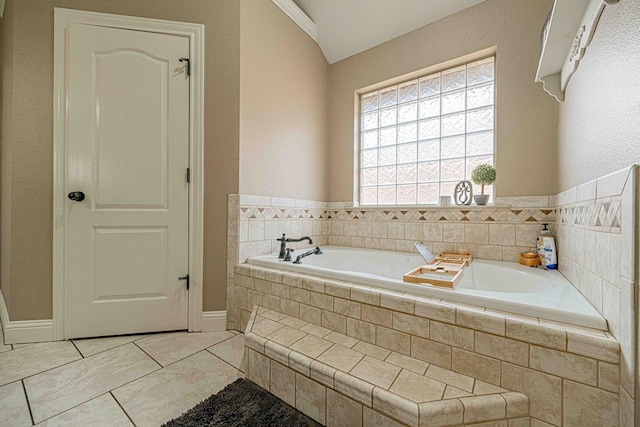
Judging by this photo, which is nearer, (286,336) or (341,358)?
(341,358)

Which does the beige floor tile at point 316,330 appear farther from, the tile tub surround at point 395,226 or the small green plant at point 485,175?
the small green plant at point 485,175

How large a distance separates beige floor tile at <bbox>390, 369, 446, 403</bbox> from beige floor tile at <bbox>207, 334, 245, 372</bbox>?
87 centimetres

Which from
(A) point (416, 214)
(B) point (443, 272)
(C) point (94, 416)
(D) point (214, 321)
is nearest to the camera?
(C) point (94, 416)

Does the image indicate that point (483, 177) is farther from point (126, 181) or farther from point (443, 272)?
point (126, 181)

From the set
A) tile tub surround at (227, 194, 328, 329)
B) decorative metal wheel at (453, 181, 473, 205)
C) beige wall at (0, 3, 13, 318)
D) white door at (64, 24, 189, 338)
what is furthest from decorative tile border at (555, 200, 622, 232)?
beige wall at (0, 3, 13, 318)

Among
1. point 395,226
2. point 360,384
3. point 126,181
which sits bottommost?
point 360,384

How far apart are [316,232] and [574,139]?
6.53 feet

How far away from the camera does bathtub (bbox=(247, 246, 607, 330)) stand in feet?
3.07

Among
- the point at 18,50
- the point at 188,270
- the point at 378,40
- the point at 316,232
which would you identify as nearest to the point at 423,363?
the point at 188,270

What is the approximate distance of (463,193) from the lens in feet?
6.92

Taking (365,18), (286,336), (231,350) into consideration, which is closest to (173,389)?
(231,350)

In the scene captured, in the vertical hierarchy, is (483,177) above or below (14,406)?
above

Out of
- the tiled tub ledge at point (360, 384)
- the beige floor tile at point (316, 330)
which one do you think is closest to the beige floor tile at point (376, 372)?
the tiled tub ledge at point (360, 384)

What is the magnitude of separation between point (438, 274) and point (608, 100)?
985mm
